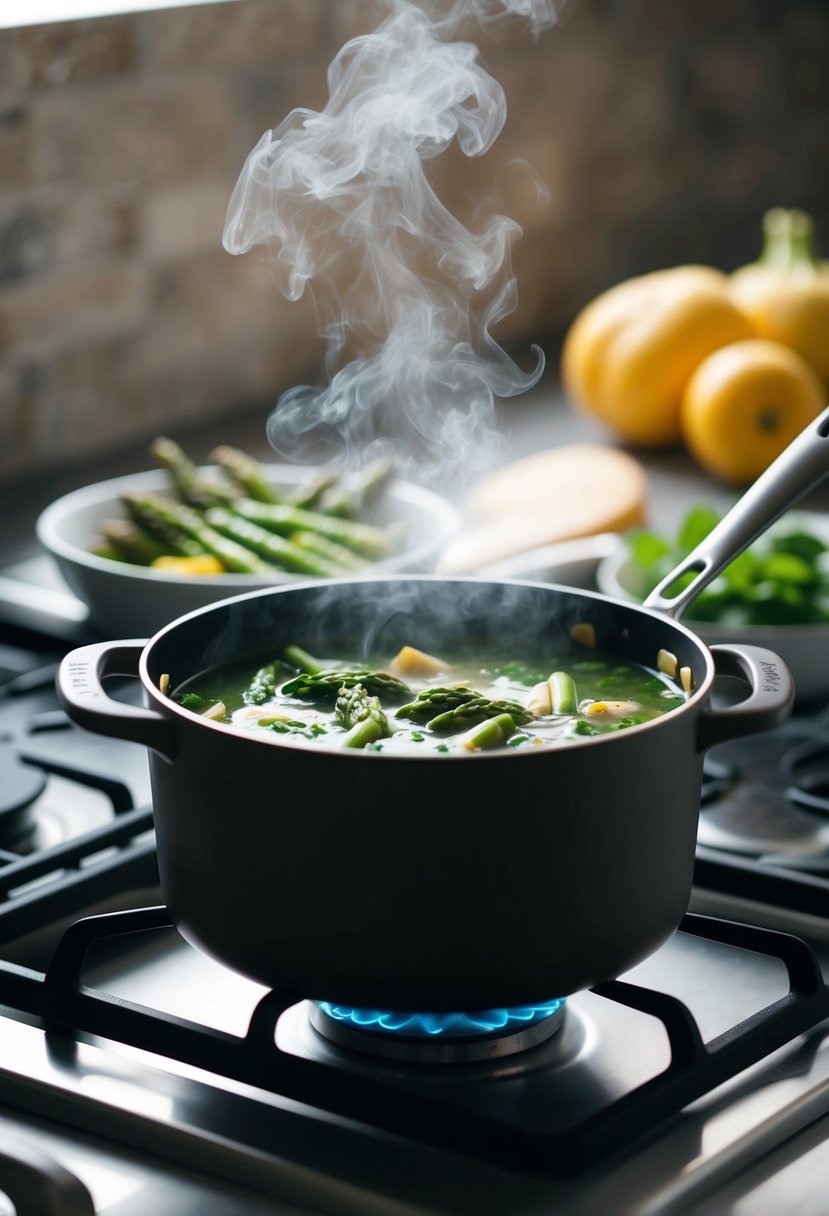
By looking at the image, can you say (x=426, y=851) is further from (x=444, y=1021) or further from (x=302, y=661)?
(x=302, y=661)

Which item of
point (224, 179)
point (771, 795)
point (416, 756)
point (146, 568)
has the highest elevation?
point (224, 179)

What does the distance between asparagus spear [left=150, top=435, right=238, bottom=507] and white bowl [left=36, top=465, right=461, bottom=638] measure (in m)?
0.03

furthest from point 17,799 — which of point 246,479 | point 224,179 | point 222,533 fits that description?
point 224,179

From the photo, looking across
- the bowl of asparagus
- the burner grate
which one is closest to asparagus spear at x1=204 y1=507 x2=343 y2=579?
the bowl of asparagus

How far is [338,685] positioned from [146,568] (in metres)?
0.60

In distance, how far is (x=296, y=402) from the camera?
7.16ft

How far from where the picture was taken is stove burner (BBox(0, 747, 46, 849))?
996mm

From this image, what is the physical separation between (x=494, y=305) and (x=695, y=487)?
67 centimetres

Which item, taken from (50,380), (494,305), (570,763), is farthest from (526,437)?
(570,763)

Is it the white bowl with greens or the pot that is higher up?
the pot

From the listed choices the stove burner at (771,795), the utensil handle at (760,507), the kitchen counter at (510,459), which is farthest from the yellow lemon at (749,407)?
the utensil handle at (760,507)

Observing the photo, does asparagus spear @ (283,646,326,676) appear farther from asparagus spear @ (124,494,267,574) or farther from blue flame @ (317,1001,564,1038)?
asparagus spear @ (124,494,267,574)

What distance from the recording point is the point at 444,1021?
2.39 ft

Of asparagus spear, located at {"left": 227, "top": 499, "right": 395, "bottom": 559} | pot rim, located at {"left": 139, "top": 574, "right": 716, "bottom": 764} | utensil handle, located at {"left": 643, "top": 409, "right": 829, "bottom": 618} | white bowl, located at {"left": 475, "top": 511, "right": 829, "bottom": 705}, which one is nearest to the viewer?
pot rim, located at {"left": 139, "top": 574, "right": 716, "bottom": 764}
